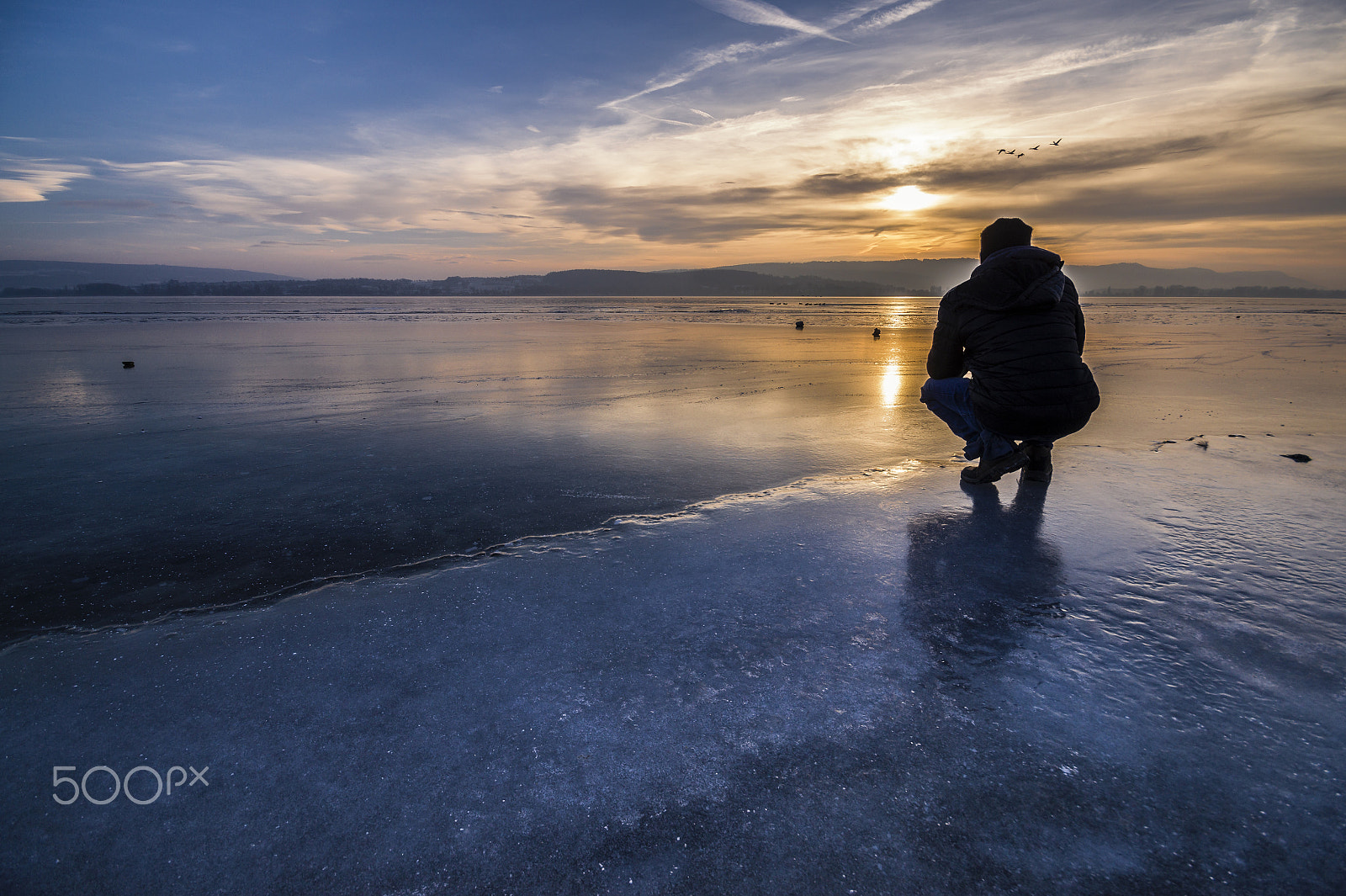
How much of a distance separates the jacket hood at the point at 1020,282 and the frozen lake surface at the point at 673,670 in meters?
1.49

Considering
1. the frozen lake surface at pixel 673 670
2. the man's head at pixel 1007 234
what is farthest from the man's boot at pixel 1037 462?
the man's head at pixel 1007 234

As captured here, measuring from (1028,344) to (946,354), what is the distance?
79 cm

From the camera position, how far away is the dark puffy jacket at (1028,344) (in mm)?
3988

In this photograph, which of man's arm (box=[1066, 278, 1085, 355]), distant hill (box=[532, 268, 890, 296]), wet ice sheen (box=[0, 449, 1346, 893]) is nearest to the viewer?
wet ice sheen (box=[0, 449, 1346, 893])

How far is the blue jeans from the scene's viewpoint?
479cm

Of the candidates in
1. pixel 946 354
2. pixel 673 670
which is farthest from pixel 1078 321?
pixel 673 670

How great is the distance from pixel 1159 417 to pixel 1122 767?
296 inches

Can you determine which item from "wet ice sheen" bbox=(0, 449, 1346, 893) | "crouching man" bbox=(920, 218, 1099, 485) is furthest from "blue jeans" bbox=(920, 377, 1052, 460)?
"wet ice sheen" bbox=(0, 449, 1346, 893)

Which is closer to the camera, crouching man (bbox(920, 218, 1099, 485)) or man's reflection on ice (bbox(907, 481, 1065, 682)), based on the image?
→ man's reflection on ice (bbox(907, 481, 1065, 682))

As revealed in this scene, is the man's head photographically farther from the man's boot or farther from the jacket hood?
the man's boot

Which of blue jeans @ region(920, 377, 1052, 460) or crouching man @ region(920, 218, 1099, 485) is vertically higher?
crouching man @ region(920, 218, 1099, 485)

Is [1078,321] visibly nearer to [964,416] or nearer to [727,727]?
[964,416]

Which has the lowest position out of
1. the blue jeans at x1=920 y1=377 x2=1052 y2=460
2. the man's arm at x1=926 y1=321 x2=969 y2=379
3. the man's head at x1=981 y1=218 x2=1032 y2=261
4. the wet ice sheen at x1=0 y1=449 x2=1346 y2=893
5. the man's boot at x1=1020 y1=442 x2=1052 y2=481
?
the wet ice sheen at x1=0 y1=449 x2=1346 y2=893

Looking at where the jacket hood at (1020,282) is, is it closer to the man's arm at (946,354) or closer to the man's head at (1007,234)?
the man's head at (1007,234)
